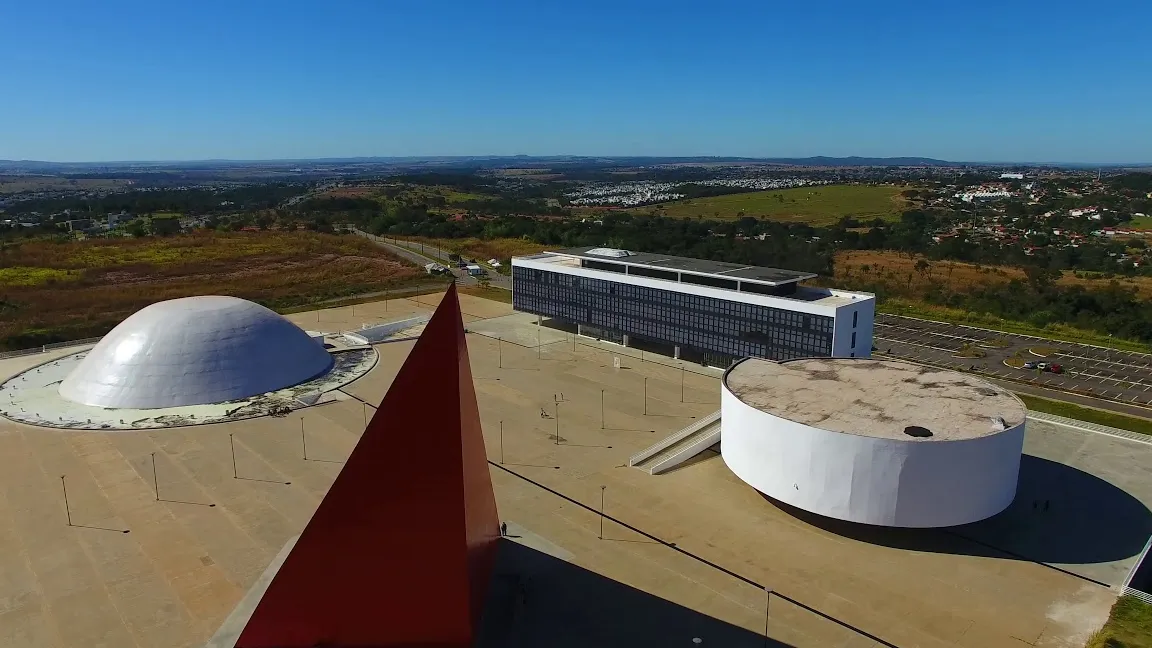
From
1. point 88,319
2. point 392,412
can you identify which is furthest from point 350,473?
point 88,319

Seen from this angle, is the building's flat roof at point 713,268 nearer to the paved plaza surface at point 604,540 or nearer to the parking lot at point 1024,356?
the paved plaza surface at point 604,540

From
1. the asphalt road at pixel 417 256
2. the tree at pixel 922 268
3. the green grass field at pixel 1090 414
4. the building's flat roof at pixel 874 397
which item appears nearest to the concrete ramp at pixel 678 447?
the building's flat roof at pixel 874 397

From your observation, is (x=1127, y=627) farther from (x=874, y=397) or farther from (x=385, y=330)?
(x=385, y=330)

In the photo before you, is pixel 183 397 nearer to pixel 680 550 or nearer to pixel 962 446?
pixel 680 550

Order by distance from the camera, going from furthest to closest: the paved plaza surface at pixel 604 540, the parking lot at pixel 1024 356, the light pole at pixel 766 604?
the parking lot at pixel 1024 356
the paved plaza surface at pixel 604 540
the light pole at pixel 766 604

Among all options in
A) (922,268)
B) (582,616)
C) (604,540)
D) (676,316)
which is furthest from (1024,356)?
(582,616)

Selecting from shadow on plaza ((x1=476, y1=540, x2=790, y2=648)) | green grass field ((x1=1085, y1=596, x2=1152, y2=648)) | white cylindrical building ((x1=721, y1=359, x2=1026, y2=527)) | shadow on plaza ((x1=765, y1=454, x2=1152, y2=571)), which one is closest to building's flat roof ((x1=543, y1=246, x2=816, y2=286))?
white cylindrical building ((x1=721, y1=359, x2=1026, y2=527))
